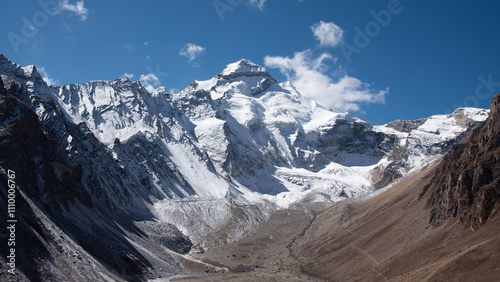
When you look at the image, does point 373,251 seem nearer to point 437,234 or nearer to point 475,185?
point 437,234

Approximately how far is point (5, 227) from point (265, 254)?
8531 cm

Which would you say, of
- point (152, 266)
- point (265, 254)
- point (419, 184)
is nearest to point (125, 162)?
point (265, 254)

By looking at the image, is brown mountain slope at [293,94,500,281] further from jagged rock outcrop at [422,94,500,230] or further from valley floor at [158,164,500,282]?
valley floor at [158,164,500,282]

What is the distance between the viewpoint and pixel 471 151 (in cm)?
8619

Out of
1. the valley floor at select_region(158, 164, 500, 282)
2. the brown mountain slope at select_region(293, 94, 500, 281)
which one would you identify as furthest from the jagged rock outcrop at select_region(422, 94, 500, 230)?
the valley floor at select_region(158, 164, 500, 282)

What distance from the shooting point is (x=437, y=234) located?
72000 mm

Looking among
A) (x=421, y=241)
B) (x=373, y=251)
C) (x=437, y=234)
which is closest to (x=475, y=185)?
(x=437, y=234)

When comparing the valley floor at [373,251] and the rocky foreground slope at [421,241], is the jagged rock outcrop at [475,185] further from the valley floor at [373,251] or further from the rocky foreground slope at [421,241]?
the valley floor at [373,251]

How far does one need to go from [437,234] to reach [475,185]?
10.9 metres

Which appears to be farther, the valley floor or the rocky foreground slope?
the rocky foreground slope

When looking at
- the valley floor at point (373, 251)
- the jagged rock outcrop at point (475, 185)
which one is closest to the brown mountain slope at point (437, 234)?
the jagged rock outcrop at point (475, 185)

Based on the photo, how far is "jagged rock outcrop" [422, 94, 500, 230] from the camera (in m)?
66.1

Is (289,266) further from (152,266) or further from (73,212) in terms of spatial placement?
(73,212)

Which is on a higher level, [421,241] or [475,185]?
[475,185]
